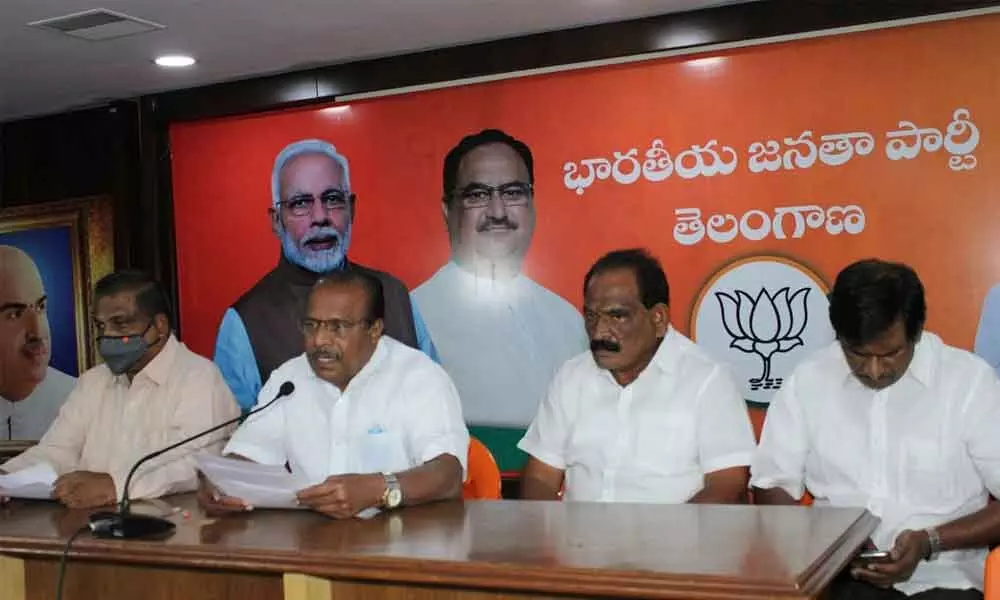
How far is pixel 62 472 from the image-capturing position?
405 centimetres

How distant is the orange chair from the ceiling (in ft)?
5.68

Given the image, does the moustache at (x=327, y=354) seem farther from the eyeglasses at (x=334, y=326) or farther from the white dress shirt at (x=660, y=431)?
the white dress shirt at (x=660, y=431)

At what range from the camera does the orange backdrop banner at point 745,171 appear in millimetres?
4270

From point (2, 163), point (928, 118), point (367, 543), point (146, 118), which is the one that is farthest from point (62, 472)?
point (928, 118)

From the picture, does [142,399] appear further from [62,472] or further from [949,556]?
[949,556]

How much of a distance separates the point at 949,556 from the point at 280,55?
11.2 feet

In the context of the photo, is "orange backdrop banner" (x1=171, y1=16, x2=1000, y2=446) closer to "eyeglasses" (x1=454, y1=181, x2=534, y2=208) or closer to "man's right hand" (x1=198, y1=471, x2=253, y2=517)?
"eyeglasses" (x1=454, y1=181, x2=534, y2=208)

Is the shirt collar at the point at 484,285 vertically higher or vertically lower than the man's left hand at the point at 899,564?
higher

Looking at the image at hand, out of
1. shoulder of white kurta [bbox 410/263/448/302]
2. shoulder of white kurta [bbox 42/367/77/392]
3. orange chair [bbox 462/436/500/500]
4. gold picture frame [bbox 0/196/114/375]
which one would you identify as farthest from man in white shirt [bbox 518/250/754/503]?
shoulder of white kurta [bbox 42/367/77/392]

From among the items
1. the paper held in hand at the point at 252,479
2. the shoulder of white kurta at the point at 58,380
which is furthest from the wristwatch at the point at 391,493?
the shoulder of white kurta at the point at 58,380

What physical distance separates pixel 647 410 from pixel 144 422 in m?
1.72

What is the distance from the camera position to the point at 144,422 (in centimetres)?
403

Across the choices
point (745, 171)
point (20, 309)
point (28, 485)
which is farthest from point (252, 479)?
point (20, 309)

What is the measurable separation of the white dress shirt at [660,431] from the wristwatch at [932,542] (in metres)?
0.60
